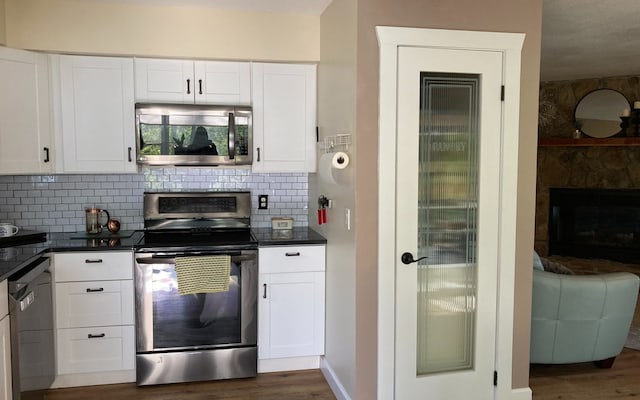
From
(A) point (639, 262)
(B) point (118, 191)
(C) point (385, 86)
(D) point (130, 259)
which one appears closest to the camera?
(C) point (385, 86)

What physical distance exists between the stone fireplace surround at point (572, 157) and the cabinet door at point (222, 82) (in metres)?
4.30

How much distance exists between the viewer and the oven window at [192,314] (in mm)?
3488

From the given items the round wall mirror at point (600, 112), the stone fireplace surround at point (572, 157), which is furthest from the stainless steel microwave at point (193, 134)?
the round wall mirror at point (600, 112)

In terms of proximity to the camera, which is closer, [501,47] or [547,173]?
[501,47]

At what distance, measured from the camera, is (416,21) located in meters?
2.90

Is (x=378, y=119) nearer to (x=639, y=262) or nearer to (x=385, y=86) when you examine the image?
(x=385, y=86)

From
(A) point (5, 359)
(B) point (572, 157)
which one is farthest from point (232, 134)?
(B) point (572, 157)

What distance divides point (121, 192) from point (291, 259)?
146 centimetres

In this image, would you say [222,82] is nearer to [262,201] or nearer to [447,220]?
[262,201]

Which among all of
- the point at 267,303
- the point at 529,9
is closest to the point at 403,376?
the point at 267,303

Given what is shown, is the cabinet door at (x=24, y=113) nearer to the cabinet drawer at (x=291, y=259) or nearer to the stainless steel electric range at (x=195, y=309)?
the stainless steel electric range at (x=195, y=309)

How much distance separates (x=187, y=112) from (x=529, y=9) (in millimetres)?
2275

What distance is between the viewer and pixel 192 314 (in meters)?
3.53

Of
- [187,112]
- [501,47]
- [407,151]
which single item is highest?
[501,47]
